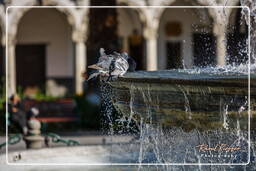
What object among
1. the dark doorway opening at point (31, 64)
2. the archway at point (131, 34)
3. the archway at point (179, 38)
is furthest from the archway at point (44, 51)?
the archway at point (179, 38)

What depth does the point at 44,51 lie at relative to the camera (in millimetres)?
27672

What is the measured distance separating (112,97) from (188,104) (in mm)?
1193

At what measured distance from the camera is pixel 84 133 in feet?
57.6

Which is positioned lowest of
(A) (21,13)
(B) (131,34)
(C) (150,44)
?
(C) (150,44)

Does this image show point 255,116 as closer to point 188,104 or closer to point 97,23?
point 188,104

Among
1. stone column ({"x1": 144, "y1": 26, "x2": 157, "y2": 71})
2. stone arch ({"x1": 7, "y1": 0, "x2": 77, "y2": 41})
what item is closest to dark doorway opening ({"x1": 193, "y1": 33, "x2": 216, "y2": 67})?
stone column ({"x1": 144, "y1": 26, "x2": 157, "y2": 71})

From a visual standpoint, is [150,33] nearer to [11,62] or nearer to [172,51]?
[172,51]

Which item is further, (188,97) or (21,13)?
(21,13)

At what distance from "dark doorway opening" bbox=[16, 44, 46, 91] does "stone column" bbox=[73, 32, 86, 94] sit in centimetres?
377

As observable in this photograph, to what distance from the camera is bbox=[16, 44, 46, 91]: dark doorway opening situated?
90.4 ft

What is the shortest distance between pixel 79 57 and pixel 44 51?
4.14m

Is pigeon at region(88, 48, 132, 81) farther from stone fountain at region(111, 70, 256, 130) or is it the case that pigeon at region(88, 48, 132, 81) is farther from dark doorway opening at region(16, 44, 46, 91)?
dark doorway opening at region(16, 44, 46, 91)

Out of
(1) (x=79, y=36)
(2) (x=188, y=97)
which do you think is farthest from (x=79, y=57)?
(2) (x=188, y=97)

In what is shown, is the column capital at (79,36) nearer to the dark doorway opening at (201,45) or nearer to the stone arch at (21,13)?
the stone arch at (21,13)
